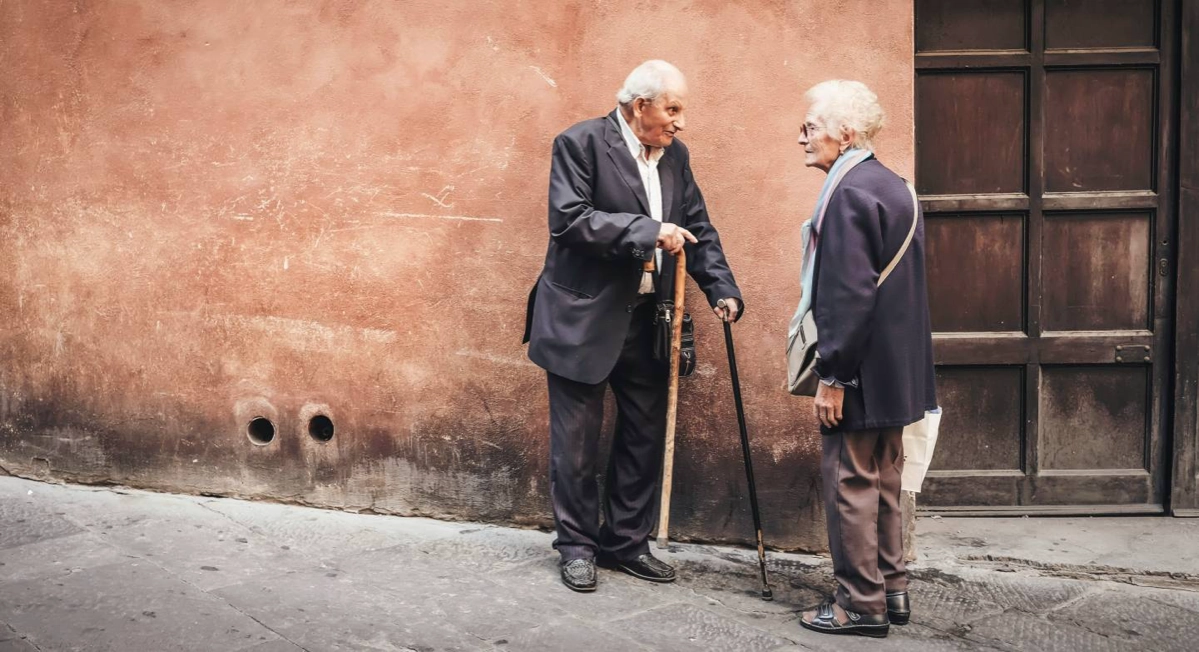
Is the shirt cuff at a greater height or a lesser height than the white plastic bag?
greater

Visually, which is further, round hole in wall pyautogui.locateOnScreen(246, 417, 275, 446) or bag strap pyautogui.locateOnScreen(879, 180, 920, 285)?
round hole in wall pyautogui.locateOnScreen(246, 417, 275, 446)

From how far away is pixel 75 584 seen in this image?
3811mm

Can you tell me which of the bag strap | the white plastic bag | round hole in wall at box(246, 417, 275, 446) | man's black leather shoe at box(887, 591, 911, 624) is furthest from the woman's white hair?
round hole in wall at box(246, 417, 275, 446)

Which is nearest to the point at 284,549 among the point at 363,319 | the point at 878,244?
the point at 363,319

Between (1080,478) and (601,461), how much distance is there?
200 cm

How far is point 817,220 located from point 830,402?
56 cm

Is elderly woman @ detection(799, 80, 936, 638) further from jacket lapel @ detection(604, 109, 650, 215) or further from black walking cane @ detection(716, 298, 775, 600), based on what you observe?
jacket lapel @ detection(604, 109, 650, 215)

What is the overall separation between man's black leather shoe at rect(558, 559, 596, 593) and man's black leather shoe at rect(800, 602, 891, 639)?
761 mm

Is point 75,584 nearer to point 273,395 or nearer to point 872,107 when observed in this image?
point 273,395

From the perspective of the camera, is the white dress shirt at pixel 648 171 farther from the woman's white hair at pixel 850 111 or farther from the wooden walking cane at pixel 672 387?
the woman's white hair at pixel 850 111

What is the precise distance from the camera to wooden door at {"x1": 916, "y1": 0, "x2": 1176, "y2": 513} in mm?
4715

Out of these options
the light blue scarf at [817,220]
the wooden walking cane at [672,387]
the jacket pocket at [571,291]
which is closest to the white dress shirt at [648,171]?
the wooden walking cane at [672,387]

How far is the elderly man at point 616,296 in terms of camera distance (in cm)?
397

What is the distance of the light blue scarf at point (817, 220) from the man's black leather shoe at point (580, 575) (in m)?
1.06
